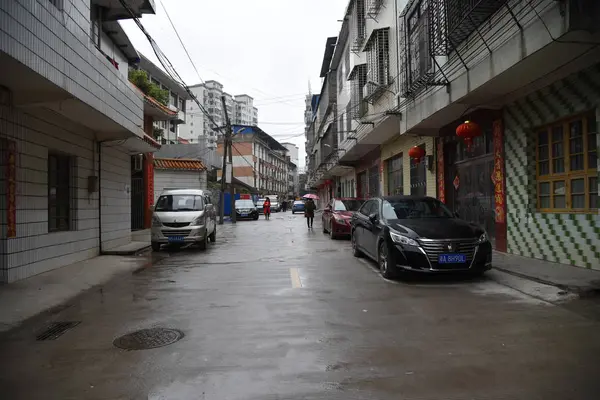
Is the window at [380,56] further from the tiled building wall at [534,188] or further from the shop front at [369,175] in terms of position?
the tiled building wall at [534,188]

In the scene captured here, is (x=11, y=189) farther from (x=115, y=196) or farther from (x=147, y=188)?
(x=147, y=188)

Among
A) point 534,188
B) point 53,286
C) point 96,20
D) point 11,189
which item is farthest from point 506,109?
point 96,20

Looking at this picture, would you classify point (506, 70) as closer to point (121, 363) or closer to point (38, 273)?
point (121, 363)

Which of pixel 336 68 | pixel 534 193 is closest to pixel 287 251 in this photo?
pixel 534 193

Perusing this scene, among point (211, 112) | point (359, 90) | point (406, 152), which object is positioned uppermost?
point (211, 112)

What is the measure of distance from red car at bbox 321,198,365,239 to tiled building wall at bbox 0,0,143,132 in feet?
24.9

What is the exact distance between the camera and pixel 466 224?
306 inches

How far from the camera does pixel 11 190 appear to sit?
7621 mm

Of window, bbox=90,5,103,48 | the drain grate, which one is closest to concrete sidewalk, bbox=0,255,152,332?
the drain grate

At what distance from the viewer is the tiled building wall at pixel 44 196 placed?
7.82 meters

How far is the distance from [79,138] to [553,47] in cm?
1001

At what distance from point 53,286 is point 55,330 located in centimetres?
282

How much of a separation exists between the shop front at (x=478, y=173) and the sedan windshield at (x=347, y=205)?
3.63m

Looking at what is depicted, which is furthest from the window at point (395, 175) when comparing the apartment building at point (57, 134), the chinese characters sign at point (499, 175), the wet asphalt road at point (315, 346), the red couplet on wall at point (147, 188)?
the red couplet on wall at point (147, 188)
